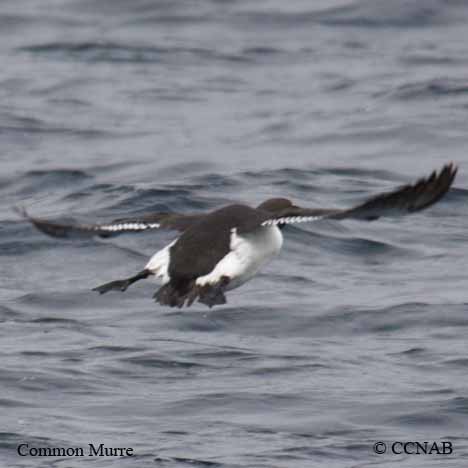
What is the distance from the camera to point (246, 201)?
1595 centimetres

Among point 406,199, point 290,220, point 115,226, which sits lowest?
point 115,226

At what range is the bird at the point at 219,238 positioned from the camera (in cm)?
877

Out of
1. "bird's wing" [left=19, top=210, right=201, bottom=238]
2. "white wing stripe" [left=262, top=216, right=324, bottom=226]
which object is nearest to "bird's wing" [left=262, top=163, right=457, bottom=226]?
"white wing stripe" [left=262, top=216, right=324, bottom=226]

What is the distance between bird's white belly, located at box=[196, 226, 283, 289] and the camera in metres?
9.33

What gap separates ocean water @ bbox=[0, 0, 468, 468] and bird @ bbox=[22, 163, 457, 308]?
1.15 meters

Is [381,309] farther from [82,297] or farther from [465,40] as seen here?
[465,40]

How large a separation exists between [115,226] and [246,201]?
6089 millimetres

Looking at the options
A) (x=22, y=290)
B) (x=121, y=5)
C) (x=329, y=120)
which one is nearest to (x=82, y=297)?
(x=22, y=290)

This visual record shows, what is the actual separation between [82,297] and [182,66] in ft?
31.7

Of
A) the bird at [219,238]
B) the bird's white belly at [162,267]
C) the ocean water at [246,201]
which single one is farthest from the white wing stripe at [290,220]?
the ocean water at [246,201]

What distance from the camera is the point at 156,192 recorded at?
53.2ft

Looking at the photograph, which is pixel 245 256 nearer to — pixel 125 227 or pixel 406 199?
pixel 125 227

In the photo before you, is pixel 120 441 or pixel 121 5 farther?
pixel 121 5

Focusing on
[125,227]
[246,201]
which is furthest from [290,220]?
[246,201]
